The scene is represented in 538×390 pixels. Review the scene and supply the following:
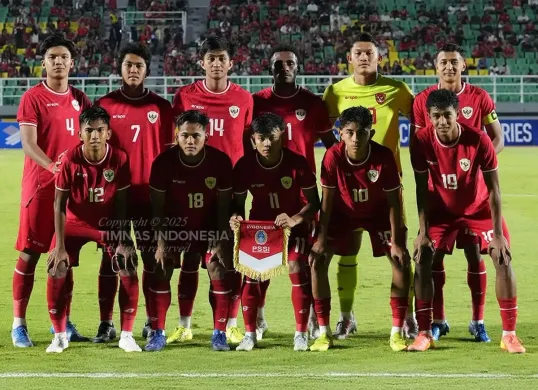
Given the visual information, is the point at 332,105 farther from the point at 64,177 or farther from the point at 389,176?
the point at 64,177

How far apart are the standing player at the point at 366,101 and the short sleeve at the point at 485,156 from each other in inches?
35.1

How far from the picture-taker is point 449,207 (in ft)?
23.9

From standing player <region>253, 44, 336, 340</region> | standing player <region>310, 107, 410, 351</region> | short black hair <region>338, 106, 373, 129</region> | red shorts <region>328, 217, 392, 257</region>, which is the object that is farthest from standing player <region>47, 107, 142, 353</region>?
short black hair <region>338, 106, 373, 129</region>

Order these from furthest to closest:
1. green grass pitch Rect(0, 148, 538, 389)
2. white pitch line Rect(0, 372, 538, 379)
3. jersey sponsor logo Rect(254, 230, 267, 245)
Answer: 1. jersey sponsor logo Rect(254, 230, 267, 245)
2. white pitch line Rect(0, 372, 538, 379)
3. green grass pitch Rect(0, 148, 538, 389)

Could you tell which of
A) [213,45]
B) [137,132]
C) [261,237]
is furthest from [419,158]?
[137,132]

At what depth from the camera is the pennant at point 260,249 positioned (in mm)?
7156

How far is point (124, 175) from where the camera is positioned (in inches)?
286

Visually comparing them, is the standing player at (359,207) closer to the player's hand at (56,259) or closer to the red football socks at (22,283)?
the player's hand at (56,259)

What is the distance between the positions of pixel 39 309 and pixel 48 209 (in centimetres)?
171

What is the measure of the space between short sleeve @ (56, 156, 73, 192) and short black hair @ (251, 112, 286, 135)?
1.24 meters

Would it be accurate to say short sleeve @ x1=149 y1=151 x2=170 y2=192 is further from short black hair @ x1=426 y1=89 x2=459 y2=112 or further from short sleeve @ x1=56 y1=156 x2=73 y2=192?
short black hair @ x1=426 y1=89 x2=459 y2=112

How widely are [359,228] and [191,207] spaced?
1.14m

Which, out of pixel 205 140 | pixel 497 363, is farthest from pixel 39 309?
pixel 497 363

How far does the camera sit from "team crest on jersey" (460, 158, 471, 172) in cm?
716
